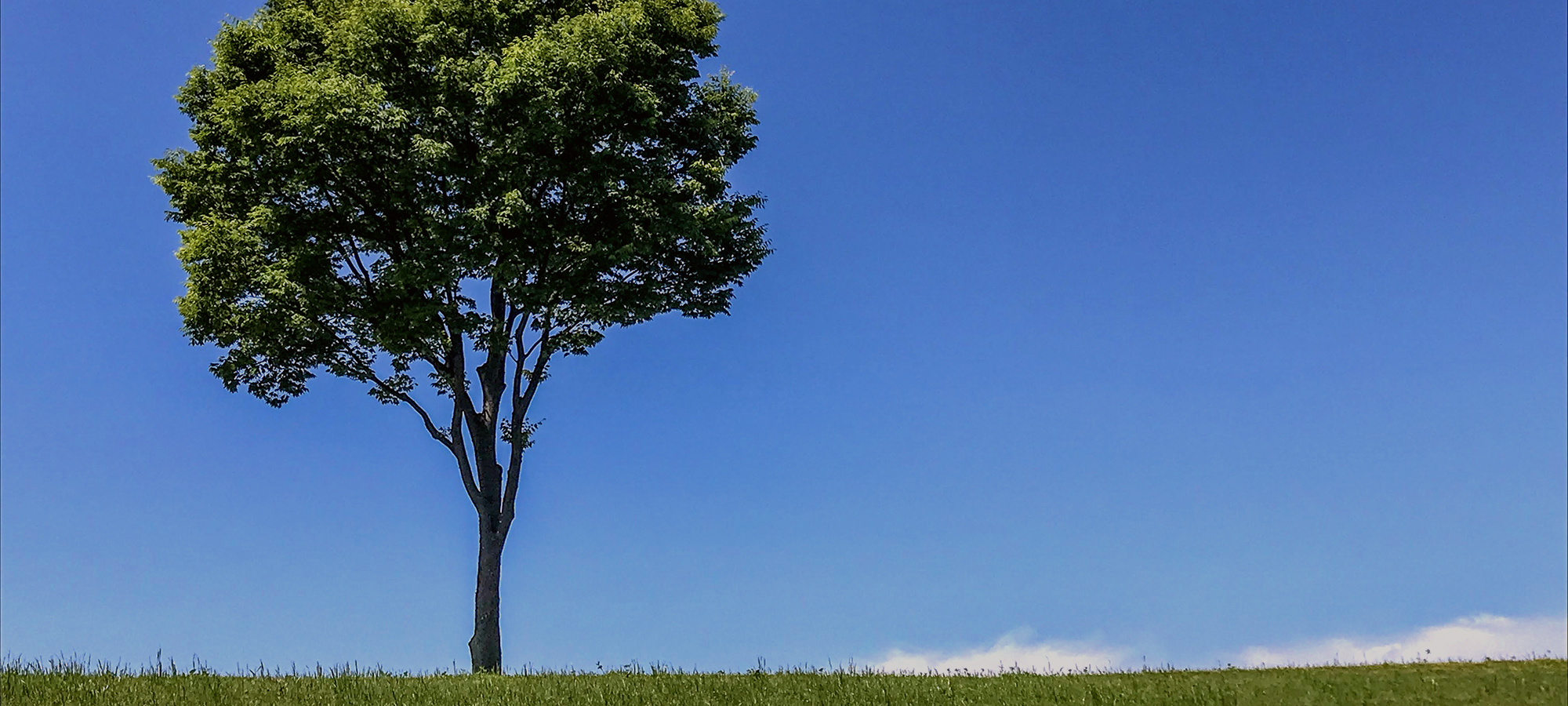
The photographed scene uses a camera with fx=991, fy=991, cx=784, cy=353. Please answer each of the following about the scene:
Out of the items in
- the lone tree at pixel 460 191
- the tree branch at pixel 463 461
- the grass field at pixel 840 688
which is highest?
the lone tree at pixel 460 191

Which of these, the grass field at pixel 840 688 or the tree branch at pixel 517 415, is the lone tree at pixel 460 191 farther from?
the grass field at pixel 840 688

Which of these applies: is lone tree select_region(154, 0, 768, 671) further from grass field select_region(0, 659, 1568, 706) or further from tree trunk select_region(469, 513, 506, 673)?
grass field select_region(0, 659, 1568, 706)

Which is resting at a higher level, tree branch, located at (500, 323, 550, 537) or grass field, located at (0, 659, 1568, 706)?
tree branch, located at (500, 323, 550, 537)

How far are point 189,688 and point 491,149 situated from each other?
11.2 m

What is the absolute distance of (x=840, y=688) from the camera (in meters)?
14.6

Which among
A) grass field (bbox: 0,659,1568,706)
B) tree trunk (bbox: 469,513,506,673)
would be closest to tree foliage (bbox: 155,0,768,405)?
tree trunk (bbox: 469,513,506,673)

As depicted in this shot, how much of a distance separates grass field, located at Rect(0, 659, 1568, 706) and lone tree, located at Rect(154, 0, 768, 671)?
6227mm

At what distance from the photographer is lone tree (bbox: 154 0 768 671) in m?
20.5

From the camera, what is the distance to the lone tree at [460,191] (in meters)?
20.5

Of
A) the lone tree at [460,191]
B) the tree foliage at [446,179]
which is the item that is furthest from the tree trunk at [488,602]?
the tree foliage at [446,179]

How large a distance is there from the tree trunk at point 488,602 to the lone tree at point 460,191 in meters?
0.04

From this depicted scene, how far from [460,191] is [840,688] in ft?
43.0

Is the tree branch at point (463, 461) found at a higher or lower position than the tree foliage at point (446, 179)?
lower

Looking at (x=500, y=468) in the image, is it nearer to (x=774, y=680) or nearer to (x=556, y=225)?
(x=556, y=225)
